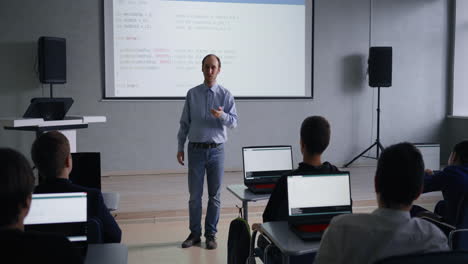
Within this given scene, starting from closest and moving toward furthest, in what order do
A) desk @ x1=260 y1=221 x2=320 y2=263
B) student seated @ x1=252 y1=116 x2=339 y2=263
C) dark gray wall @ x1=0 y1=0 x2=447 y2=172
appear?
desk @ x1=260 y1=221 x2=320 y2=263, student seated @ x1=252 y1=116 x2=339 y2=263, dark gray wall @ x1=0 y1=0 x2=447 y2=172

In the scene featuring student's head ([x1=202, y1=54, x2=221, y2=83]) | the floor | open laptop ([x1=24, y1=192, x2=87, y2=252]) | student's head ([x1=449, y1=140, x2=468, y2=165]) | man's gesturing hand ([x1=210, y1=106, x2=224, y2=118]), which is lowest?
the floor

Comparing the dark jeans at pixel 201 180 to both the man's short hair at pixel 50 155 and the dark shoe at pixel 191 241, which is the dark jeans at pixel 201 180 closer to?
the dark shoe at pixel 191 241

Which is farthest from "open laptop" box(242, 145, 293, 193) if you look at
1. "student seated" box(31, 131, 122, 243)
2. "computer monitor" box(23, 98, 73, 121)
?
"computer monitor" box(23, 98, 73, 121)

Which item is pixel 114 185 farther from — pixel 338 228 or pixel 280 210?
pixel 338 228

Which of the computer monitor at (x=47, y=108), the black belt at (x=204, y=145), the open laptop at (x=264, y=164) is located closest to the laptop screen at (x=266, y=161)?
the open laptop at (x=264, y=164)

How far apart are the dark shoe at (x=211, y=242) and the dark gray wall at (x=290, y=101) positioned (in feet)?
10.9

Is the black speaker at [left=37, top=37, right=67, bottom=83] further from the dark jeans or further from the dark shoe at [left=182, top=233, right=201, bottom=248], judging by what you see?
the dark shoe at [left=182, top=233, right=201, bottom=248]

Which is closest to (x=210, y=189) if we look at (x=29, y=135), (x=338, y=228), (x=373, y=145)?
(x=338, y=228)

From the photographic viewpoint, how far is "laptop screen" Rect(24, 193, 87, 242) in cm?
192

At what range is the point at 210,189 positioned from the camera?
4.03 metres

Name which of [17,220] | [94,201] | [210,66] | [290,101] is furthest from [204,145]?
[290,101]

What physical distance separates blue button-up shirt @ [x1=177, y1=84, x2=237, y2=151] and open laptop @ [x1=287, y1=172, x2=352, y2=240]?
1598 mm

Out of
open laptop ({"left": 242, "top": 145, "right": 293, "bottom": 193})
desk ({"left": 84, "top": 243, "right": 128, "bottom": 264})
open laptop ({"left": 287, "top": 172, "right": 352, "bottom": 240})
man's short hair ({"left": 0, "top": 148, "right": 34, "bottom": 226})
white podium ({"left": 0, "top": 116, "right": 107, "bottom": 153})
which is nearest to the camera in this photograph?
man's short hair ({"left": 0, "top": 148, "right": 34, "bottom": 226})

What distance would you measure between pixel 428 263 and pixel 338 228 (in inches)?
13.3
